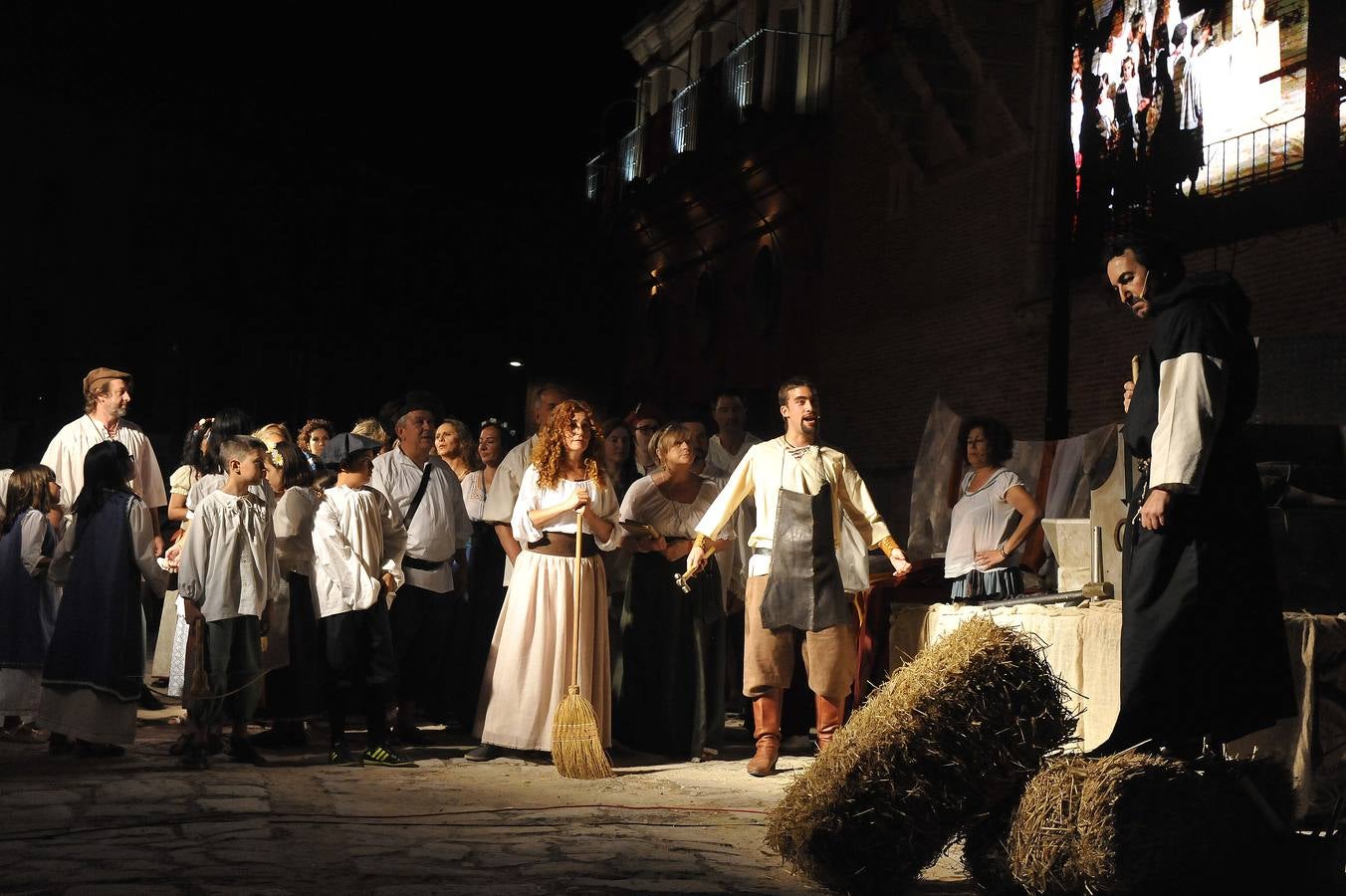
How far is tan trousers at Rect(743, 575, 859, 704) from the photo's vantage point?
27.8 ft

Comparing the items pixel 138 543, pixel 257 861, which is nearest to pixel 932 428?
pixel 138 543

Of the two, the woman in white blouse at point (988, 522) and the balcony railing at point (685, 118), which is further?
the balcony railing at point (685, 118)

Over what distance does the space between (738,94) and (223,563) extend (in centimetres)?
1713

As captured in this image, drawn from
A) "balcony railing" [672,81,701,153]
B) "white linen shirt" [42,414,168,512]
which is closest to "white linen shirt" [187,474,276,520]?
"white linen shirt" [42,414,168,512]

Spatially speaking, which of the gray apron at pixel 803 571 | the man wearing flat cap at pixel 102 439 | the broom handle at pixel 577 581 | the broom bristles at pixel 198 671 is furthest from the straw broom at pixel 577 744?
the man wearing flat cap at pixel 102 439

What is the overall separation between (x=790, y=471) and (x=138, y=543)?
3.61 meters

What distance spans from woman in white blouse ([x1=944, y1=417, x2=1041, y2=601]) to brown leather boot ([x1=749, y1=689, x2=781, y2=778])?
3.79ft

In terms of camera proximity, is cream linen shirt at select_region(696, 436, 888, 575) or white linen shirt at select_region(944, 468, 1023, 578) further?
white linen shirt at select_region(944, 468, 1023, 578)

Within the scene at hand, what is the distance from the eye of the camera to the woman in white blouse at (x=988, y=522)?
28.5ft

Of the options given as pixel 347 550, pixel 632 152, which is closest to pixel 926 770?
pixel 347 550

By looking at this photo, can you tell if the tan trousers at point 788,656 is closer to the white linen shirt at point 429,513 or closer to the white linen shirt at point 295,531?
the white linen shirt at point 429,513

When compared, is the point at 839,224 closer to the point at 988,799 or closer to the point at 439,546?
the point at 439,546

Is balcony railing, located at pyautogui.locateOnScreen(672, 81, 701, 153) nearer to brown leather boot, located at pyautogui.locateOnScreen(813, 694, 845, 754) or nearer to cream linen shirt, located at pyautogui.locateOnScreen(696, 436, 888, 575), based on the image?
cream linen shirt, located at pyautogui.locateOnScreen(696, 436, 888, 575)

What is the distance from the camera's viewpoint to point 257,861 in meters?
5.34
